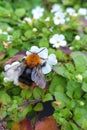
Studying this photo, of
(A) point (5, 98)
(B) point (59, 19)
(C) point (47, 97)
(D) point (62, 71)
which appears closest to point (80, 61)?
(D) point (62, 71)

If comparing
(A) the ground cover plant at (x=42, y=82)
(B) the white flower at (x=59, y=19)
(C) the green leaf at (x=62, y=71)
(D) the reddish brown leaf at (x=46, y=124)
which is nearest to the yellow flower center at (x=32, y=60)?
(A) the ground cover plant at (x=42, y=82)

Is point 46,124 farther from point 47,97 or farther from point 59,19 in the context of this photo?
point 59,19

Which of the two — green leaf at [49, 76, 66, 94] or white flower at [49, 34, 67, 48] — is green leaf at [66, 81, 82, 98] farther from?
white flower at [49, 34, 67, 48]

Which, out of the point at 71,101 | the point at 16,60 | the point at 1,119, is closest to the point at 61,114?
the point at 71,101

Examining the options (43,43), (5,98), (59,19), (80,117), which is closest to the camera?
(80,117)

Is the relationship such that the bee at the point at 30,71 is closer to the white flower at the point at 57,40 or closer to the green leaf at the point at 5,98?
the green leaf at the point at 5,98

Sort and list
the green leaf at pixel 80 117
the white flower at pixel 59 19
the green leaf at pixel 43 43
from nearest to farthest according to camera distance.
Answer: the green leaf at pixel 80 117 < the green leaf at pixel 43 43 < the white flower at pixel 59 19

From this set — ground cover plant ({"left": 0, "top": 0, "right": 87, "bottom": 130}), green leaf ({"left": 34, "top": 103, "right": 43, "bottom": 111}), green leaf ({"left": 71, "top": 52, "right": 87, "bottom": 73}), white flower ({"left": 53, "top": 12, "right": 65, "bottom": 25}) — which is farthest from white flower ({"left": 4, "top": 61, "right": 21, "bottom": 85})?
white flower ({"left": 53, "top": 12, "right": 65, "bottom": 25})

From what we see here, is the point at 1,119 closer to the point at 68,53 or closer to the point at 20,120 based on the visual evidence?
the point at 20,120
